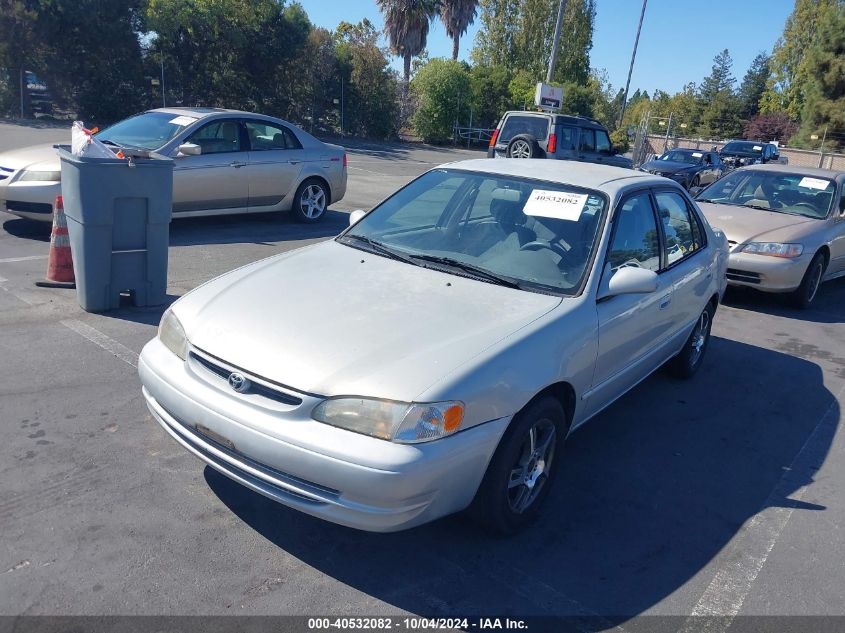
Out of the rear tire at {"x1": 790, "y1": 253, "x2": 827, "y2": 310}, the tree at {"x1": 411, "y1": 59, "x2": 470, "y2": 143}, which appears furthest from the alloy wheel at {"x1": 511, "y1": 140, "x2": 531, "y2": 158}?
the tree at {"x1": 411, "y1": 59, "x2": 470, "y2": 143}

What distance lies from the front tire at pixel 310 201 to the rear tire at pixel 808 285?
6522 mm

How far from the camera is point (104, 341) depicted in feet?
18.3

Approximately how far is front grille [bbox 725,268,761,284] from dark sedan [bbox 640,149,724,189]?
38.6 ft

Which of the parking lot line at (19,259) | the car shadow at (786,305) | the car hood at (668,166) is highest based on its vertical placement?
the car hood at (668,166)

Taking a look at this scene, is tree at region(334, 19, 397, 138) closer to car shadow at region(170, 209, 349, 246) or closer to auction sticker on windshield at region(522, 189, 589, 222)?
car shadow at region(170, 209, 349, 246)

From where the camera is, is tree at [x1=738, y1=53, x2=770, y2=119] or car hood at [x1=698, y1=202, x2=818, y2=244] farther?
tree at [x1=738, y1=53, x2=770, y2=119]

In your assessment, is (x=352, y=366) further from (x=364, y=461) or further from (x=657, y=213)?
(x=657, y=213)

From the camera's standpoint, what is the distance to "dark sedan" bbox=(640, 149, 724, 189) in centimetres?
2033

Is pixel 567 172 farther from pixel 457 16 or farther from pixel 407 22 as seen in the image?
pixel 457 16

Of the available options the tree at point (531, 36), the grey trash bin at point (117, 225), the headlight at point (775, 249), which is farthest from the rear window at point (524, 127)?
the tree at point (531, 36)

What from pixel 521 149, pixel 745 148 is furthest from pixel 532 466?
pixel 745 148

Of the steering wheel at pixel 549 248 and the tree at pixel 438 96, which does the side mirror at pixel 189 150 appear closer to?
the steering wheel at pixel 549 248

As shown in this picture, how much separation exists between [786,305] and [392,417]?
24.5ft

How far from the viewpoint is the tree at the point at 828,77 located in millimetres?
41250
